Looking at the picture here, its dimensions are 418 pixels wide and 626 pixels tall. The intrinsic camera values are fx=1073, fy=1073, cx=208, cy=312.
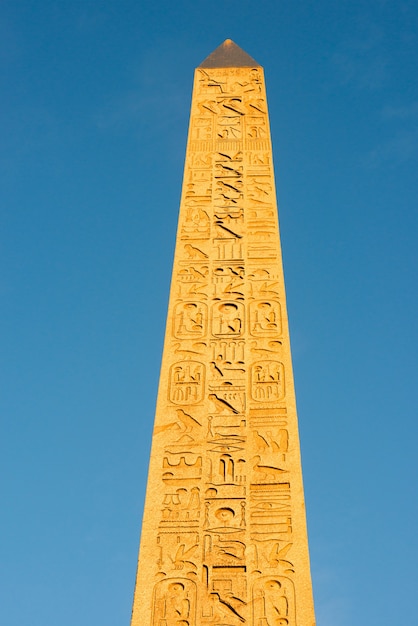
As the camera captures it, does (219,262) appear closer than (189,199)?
Yes

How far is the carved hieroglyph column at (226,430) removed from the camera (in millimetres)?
6066

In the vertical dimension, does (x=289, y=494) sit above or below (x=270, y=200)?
below

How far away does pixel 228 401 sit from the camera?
6988mm

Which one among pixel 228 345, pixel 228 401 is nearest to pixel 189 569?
pixel 228 401

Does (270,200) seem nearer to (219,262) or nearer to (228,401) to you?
(219,262)

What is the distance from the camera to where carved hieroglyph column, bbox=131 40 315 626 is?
6.07 meters

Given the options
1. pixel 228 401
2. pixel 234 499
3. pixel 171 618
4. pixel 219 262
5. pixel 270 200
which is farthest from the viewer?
pixel 270 200

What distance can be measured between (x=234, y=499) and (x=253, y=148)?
11.8 feet

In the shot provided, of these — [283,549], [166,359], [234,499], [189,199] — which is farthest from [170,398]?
[189,199]

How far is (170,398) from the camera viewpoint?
702 cm

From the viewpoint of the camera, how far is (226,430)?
680cm

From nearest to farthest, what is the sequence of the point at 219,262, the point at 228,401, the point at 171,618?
the point at 171,618 → the point at 228,401 → the point at 219,262

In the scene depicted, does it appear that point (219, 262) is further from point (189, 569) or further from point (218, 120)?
point (189, 569)

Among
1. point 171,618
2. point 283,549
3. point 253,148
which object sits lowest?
point 171,618
